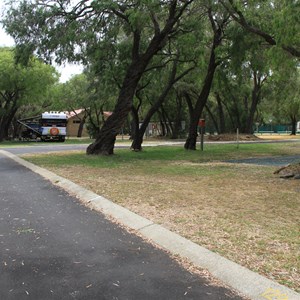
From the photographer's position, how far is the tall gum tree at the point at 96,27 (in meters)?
16.8

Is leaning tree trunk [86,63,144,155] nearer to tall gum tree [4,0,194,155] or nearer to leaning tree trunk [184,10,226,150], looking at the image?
tall gum tree [4,0,194,155]

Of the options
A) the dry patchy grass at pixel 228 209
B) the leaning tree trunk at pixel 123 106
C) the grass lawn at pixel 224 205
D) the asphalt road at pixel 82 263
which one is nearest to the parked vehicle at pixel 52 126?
the leaning tree trunk at pixel 123 106

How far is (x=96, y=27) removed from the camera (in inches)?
732

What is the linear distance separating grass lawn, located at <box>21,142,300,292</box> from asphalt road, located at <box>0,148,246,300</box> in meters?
0.74

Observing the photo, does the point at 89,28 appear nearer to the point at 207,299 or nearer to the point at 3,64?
the point at 207,299

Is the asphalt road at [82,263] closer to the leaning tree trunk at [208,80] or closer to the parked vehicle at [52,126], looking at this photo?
the leaning tree trunk at [208,80]

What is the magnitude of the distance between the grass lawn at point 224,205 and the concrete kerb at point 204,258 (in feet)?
0.50

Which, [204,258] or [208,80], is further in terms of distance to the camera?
[208,80]

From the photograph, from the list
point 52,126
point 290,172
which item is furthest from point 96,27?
point 52,126

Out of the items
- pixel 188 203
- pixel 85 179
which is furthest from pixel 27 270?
pixel 85 179

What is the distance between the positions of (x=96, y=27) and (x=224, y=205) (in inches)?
512

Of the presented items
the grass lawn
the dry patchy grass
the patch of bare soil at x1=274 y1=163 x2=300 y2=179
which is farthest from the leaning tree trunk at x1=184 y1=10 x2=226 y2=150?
the dry patchy grass

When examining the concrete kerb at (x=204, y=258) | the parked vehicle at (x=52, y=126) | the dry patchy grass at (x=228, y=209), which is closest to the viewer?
the concrete kerb at (x=204, y=258)

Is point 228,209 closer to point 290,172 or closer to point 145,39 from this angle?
point 290,172
